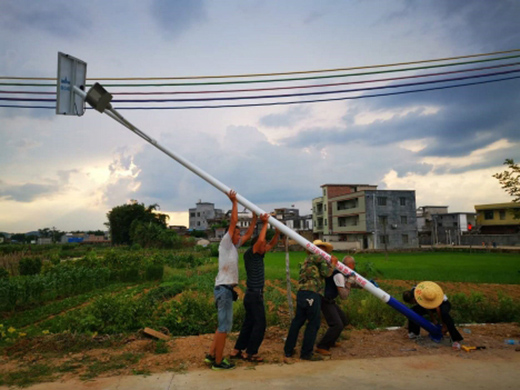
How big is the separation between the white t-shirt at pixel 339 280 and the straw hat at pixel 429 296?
147 centimetres

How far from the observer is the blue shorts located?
5543 millimetres

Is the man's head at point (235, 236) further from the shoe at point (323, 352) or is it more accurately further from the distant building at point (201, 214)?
the distant building at point (201, 214)

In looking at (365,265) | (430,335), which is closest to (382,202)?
(365,265)

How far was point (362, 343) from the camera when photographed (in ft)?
22.0

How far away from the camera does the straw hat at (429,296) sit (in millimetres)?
6480

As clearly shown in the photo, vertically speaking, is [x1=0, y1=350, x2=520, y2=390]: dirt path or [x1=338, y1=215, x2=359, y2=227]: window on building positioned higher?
[x1=338, y1=215, x2=359, y2=227]: window on building

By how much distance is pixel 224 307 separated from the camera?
18.4 ft

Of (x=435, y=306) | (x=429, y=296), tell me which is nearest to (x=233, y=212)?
(x=429, y=296)

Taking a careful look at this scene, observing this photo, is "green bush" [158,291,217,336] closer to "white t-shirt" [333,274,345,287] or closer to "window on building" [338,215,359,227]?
"white t-shirt" [333,274,345,287]

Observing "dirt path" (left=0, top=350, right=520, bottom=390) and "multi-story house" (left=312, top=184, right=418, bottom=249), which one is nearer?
"dirt path" (left=0, top=350, right=520, bottom=390)

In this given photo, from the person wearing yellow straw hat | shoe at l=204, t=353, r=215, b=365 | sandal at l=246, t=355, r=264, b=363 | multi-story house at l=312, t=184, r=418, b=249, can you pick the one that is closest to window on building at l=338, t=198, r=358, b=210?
multi-story house at l=312, t=184, r=418, b=249

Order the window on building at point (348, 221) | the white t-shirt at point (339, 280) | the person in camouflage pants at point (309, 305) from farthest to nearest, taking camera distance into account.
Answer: the window on building at point (348, 221) < the white t-shirt at point (339, 280) < the person in camouflage pants at point (309, 305)

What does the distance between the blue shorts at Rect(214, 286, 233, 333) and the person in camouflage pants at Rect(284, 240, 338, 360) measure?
1068 millimetres

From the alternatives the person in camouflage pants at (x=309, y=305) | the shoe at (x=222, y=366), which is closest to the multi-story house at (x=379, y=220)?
the person in camouflage pants at (x=309, y=305)
